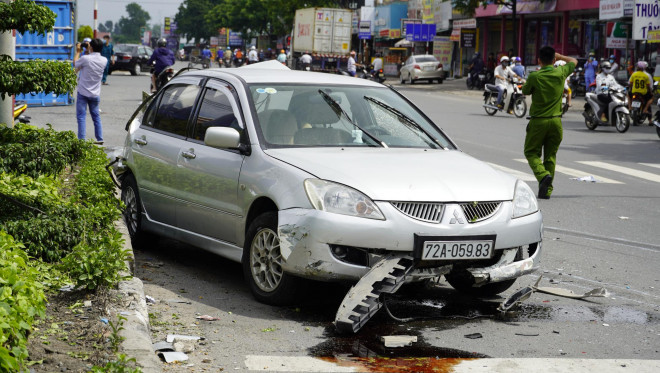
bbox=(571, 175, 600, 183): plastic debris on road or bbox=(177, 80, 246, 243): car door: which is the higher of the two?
bbox=(177, 80, 246, 243): car door

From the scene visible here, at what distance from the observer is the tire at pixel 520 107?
90.1 feet

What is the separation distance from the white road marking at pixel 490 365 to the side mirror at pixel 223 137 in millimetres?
1834

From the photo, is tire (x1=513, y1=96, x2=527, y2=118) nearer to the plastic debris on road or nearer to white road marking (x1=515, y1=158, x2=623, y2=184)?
white road marking (x1=515, y1=158, x2=623, y2=184)

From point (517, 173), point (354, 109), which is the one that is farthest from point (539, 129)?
point (354, 109)

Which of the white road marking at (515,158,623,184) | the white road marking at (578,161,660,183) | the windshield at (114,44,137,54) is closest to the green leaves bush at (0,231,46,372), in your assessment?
the white road marking at (515,158,623,184)

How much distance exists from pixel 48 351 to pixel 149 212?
142 inches

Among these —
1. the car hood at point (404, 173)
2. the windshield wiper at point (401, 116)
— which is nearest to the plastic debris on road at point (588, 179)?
the windshield wiper at point (401, 116)

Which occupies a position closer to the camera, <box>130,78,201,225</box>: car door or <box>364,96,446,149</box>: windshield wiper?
<box>364,96,446,149</box>: windshield wiper

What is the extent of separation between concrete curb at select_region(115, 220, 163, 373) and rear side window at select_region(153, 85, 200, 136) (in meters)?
1.91

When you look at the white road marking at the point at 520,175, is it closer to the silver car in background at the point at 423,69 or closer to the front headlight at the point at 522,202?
the front headlight at the point at 522,202

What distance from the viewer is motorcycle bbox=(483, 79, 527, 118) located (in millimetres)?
27609

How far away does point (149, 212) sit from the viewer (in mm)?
8148

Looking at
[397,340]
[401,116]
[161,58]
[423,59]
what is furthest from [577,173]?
[423,59]

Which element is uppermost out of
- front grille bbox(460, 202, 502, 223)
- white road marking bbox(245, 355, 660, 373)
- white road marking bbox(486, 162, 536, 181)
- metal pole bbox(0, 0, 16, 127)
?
metal pole bbox(0, 0, 16, 127)
